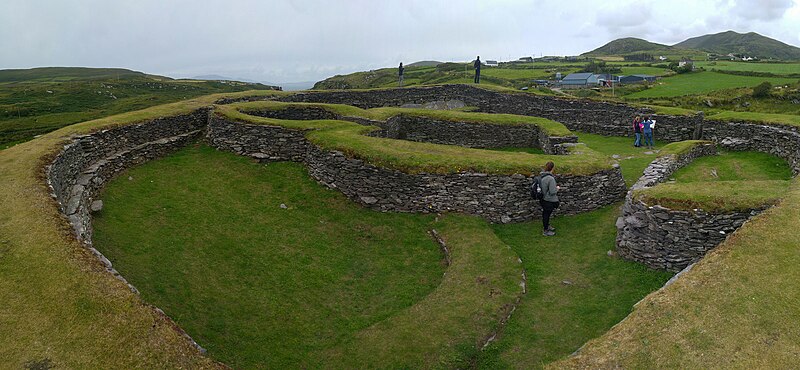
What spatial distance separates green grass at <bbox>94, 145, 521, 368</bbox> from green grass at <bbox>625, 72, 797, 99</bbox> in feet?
156

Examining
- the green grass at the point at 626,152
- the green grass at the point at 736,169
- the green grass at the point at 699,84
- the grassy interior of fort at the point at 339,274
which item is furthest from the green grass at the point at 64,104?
the green grass at the point at 699,84

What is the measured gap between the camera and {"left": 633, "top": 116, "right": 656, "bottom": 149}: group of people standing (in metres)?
26.3

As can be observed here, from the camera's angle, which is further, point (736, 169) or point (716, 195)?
point (736, 169)

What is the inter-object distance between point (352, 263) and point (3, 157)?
1390 centimetres

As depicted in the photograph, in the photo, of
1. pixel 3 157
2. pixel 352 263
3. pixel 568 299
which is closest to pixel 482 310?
pixel 568 299

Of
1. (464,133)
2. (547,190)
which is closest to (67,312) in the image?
(547,190)

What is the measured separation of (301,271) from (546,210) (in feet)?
28.0

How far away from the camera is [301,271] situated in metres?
13.8


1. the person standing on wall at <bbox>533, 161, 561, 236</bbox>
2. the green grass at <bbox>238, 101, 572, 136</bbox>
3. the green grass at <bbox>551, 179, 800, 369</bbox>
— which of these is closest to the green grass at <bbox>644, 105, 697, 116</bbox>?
the green grass at <bbox>238, 101, 572, 136</bbox>

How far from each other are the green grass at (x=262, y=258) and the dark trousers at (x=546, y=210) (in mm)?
3976

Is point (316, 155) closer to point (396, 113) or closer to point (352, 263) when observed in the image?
point (352, 263)

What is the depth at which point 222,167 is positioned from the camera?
2159 centimetres

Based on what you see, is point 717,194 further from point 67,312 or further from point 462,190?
point 67,312

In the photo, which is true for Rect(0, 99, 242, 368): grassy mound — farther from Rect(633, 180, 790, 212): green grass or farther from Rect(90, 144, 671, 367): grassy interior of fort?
Rect(633, 180, 790, 212): green grass
